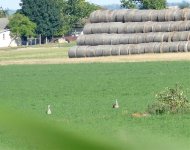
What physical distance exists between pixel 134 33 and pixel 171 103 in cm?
3481

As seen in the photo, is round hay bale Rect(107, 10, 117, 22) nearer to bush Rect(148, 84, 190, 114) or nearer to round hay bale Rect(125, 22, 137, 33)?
round hay bale Rect(125, 22, 137, 33)

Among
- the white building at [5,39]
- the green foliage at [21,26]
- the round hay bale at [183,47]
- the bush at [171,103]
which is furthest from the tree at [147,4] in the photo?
the bush at [171,103]

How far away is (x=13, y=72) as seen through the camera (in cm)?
4084

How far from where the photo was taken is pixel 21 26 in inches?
3925

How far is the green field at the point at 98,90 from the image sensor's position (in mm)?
17016

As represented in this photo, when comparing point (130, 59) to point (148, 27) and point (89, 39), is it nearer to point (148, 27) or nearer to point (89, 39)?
point (148, 27)

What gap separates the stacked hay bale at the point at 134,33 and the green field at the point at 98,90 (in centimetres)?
684

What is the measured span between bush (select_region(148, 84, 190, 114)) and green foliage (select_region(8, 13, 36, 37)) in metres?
81.7

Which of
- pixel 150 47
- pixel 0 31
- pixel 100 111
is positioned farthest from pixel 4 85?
pixel 0 31

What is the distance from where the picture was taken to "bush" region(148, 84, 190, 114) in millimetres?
18234

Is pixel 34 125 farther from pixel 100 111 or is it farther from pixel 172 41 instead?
pixel 172 41

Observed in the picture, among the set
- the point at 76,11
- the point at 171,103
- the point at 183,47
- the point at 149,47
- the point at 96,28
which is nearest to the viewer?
the point at 171,103

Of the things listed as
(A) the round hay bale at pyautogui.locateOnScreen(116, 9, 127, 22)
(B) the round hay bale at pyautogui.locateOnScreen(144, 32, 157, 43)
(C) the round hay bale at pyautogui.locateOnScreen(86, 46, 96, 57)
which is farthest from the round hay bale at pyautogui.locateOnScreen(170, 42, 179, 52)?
(A) the round hay bale at pyautogui.locateOnScreen(116, 9, 127, 22)

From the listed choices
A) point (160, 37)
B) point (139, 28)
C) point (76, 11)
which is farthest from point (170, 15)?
point (76, 11)
